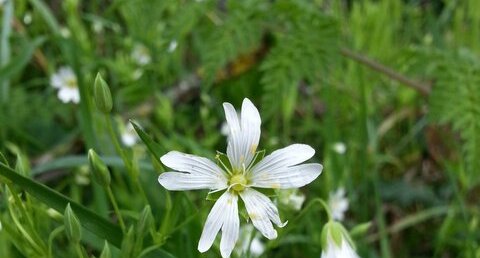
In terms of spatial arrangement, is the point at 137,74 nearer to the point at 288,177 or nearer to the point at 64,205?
the point at 64,205

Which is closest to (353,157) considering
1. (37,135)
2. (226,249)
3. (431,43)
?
(431,43)

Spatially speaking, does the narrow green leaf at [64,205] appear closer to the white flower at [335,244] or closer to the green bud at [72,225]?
the green bud at [72,225]

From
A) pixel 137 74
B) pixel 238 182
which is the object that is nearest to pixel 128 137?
pixel 137 74

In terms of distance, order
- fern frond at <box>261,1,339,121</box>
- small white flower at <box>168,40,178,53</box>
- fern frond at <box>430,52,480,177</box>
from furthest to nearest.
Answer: small white flower at <box>168,40,178,53</box>, fern frond at <box>261,1,339,121</box>, fern frond at <box>430,52,480,177</box>

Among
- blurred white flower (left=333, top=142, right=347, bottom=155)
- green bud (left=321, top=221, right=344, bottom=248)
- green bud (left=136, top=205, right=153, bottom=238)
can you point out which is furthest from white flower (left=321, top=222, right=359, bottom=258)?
blurred white flower (left=333, top=142, right=347, bottom=155)

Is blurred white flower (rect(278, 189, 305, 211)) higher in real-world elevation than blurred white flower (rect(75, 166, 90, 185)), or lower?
lower

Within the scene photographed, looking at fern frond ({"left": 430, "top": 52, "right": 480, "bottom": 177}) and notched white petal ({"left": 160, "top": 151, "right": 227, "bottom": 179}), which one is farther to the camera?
fern frond ({"left": 430, "top": 52, "right": 480, "bottom": 177})

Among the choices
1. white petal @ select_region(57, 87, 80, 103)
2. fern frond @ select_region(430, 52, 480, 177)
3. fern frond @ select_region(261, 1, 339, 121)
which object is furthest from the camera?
white petal @ select_region(57, 87, 80, 103)

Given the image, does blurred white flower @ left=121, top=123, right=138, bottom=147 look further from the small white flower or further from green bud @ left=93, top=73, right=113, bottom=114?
green bud @ left=93, top=73, right=113, bottom=114
